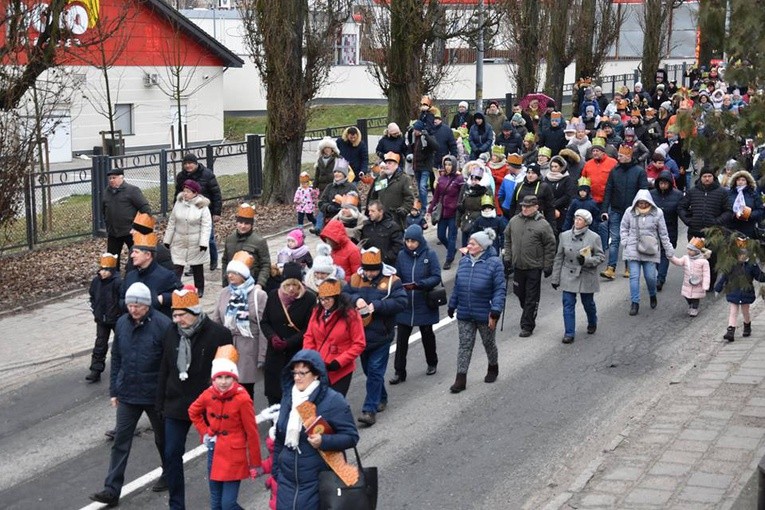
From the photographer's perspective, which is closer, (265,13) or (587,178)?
(587,178)

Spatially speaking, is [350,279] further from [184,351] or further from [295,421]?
[295,421]

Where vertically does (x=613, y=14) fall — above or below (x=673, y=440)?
above

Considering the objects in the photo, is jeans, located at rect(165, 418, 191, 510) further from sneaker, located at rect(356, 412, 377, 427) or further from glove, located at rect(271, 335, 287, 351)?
sneaker, located at rect(356, 412, 377, 427)

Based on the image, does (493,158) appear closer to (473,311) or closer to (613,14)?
(473,311)

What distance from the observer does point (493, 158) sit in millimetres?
19062

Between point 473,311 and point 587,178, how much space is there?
18.8ft

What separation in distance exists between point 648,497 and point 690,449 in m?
1.32

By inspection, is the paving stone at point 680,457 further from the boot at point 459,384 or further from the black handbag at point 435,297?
the black handbag at point 435,297

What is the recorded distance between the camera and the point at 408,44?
2647cm

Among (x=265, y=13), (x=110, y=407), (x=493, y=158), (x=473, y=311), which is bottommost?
(x=110, y=407)

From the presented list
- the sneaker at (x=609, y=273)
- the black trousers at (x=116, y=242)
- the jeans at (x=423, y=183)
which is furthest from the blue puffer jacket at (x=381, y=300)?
the jeans at (x=423, y=183)

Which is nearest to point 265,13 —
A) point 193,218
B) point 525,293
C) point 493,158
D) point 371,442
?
point 493,158

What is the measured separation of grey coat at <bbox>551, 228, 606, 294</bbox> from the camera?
14422mm

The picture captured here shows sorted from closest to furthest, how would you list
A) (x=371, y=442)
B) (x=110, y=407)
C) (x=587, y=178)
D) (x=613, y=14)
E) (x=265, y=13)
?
1. (x=371, y=442)
2. (x=110, y=407)
3. (x=587, y=178)
4. (x=265, y=13)
5. (x=613, y=14)
